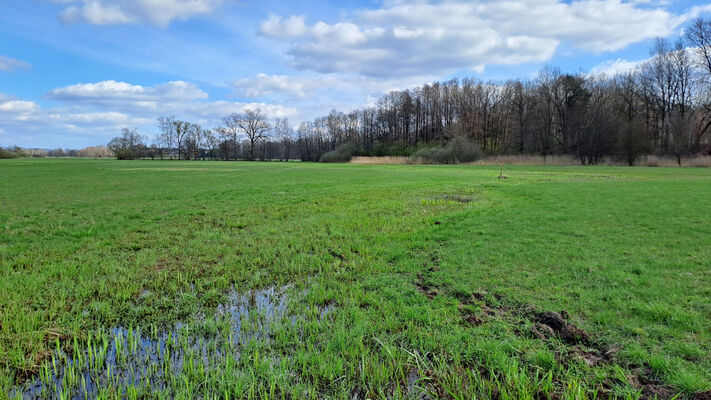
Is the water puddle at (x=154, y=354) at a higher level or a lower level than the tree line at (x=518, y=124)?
lower

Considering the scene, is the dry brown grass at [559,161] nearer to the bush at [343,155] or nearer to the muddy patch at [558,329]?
the bush at [343,155]

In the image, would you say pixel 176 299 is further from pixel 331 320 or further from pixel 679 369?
pixel 679 369

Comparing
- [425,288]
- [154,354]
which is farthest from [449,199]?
Result: [154,354]

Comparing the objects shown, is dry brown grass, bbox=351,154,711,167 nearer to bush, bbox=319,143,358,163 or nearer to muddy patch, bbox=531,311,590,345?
bush, bbox=319,143,358,163

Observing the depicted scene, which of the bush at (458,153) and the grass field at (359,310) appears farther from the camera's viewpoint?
the bush at (458,153)

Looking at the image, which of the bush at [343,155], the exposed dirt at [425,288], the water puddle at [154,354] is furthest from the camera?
the bush at [343,155]

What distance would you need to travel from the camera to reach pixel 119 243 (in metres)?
6.88

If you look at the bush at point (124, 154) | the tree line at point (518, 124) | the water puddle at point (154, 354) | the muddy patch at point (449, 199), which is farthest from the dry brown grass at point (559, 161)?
the bush at point (124, 154)

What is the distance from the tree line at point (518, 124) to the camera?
147 ft

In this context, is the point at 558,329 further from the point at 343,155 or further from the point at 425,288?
the point at 343,155

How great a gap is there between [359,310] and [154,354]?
2.12 metres

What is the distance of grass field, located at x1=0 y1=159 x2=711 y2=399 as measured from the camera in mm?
2719

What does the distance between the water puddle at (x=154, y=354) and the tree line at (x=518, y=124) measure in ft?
172

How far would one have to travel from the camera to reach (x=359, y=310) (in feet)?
12.9
